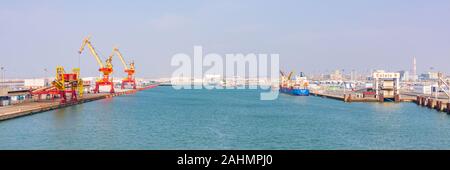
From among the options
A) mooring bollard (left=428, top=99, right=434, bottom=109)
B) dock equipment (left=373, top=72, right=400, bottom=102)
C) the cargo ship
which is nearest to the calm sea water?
mooring bollard (left=428, top=99, right=434, bottom=109)

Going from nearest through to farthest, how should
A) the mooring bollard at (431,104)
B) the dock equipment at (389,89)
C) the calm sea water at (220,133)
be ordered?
1. the calm sea water at (220,133)
2. the mooring bollard at (431,104)
3. the dock equipment at (389,89)

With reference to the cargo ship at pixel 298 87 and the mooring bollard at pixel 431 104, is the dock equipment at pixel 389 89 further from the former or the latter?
the cargo ship at pixel 298 87

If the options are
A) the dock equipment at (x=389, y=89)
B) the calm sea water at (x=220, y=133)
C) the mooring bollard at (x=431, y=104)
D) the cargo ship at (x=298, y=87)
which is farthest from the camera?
the cargo ship at (x=298, y=87)

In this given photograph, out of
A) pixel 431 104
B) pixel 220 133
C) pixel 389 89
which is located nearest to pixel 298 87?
pixel 389 89

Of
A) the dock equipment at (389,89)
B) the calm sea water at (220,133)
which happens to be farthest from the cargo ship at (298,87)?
the calm sea water at (220,133)

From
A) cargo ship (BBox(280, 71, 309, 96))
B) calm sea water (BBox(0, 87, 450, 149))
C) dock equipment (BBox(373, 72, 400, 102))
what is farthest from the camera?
cargo ship (BBox(280, 71, 309, 96))

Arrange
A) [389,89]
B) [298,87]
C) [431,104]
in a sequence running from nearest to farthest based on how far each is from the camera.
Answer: [431,104], [389,89], [298,87]

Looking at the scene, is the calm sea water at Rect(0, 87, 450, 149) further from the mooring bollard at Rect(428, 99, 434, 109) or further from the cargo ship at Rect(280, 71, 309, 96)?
the cargo ship at Rect(280, 71, 309, 96)

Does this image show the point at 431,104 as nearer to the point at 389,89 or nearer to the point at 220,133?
the point at 389,89

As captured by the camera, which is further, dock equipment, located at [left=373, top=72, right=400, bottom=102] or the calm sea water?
dock equipment, located at [left=373, top=72, right=400, bottom=102]

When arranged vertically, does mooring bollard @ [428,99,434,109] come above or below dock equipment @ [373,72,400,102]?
below
